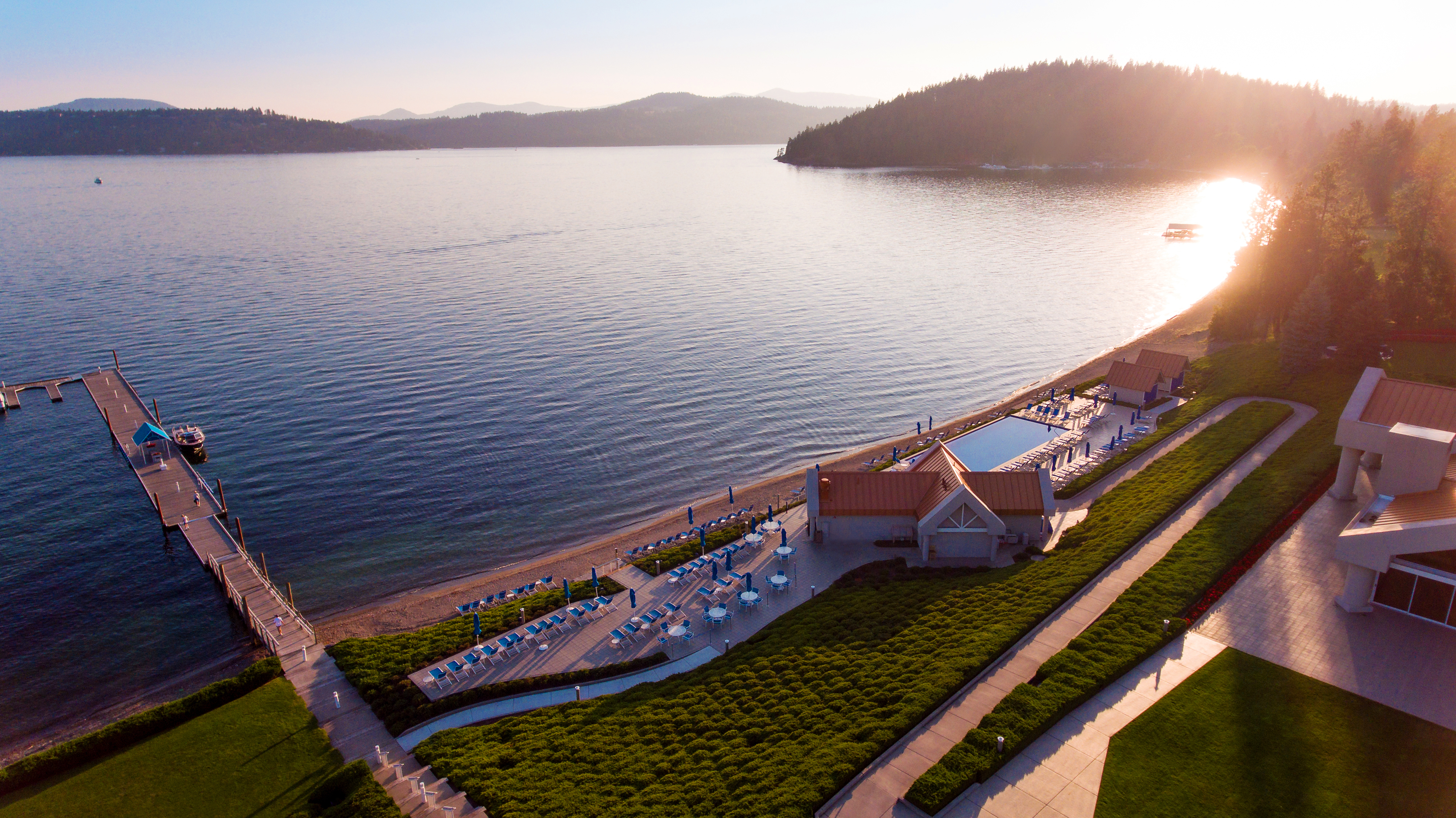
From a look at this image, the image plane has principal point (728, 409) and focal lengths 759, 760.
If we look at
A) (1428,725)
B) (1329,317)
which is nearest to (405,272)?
(1329,317)

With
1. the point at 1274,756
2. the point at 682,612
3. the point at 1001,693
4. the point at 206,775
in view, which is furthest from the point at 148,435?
the point at 1274,756

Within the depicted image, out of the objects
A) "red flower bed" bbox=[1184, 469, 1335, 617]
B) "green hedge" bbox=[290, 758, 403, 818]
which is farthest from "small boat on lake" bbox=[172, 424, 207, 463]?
"red flower bed" bbox=[1184, 469, 1335, 617]

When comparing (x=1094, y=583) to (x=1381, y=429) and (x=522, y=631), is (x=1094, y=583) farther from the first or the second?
(x=522, y=631)

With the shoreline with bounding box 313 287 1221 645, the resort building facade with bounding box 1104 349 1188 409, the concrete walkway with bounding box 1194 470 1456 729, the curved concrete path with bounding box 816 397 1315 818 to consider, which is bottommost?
the shoreline with bounding box 313 287 1221 645

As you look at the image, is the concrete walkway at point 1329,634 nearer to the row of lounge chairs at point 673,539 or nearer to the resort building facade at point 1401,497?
the resort building facade at point 1401,497

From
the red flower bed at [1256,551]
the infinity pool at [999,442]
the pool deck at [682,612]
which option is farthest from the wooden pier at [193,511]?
the infinity pool at [999,442]

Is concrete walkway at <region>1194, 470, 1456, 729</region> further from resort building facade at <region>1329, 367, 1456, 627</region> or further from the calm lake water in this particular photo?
the calm lake water

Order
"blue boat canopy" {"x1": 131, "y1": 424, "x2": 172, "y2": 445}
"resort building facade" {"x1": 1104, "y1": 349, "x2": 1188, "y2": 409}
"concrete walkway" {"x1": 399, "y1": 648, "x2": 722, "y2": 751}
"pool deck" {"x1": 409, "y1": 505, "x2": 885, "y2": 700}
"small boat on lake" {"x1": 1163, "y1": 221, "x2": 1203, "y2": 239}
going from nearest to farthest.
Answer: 1. "concrete walkway" {"x1": 399, "y1": 648, "x2": 722, "y2": 751}
2. "pool deck" {"x1": 409, "y1": 505, "x2": 885, "y2": 700}
3. "blue boat canopy" {"x1": 131, "y1": 424, "x2": 172, "y2": 445}
4. "resort building facade" {"x1": 1104, "y1": 349, "x2": 1188, "y2": 409}
5. "small boat on lake" {"x1": 1163, "y1": 221, "x2": 1203, "y2": 239}
